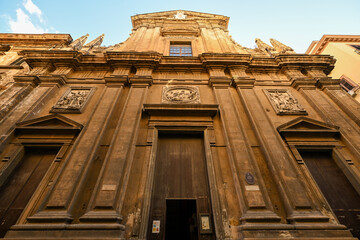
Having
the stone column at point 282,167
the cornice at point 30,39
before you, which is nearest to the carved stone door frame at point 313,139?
the stone column at point 282,167

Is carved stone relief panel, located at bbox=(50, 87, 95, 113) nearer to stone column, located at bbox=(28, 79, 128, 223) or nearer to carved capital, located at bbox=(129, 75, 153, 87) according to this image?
stone column, located at bbox=(28, 79, 128, 223)

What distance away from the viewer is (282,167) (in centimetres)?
477

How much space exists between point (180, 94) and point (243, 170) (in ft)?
13.8

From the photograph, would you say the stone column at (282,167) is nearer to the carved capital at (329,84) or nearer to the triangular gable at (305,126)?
the triangular gable at (305,126)

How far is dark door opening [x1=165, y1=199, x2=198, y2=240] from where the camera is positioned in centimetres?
421

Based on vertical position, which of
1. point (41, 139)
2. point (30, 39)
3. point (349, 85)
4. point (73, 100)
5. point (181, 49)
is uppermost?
point (30, 39)

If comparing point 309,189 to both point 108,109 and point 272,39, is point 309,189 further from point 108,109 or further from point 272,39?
point 272,39

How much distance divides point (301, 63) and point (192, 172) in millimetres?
8324

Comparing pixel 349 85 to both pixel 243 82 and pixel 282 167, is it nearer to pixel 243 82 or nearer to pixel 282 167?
pixel 243 82

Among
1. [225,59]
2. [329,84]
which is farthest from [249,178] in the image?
[329,84]

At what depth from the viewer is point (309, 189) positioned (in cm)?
459

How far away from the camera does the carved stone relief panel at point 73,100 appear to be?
6.49 metres

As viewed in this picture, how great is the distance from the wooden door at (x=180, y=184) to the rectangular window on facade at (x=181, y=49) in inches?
277

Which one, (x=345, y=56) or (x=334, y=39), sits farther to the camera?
(x=334, y=39)
